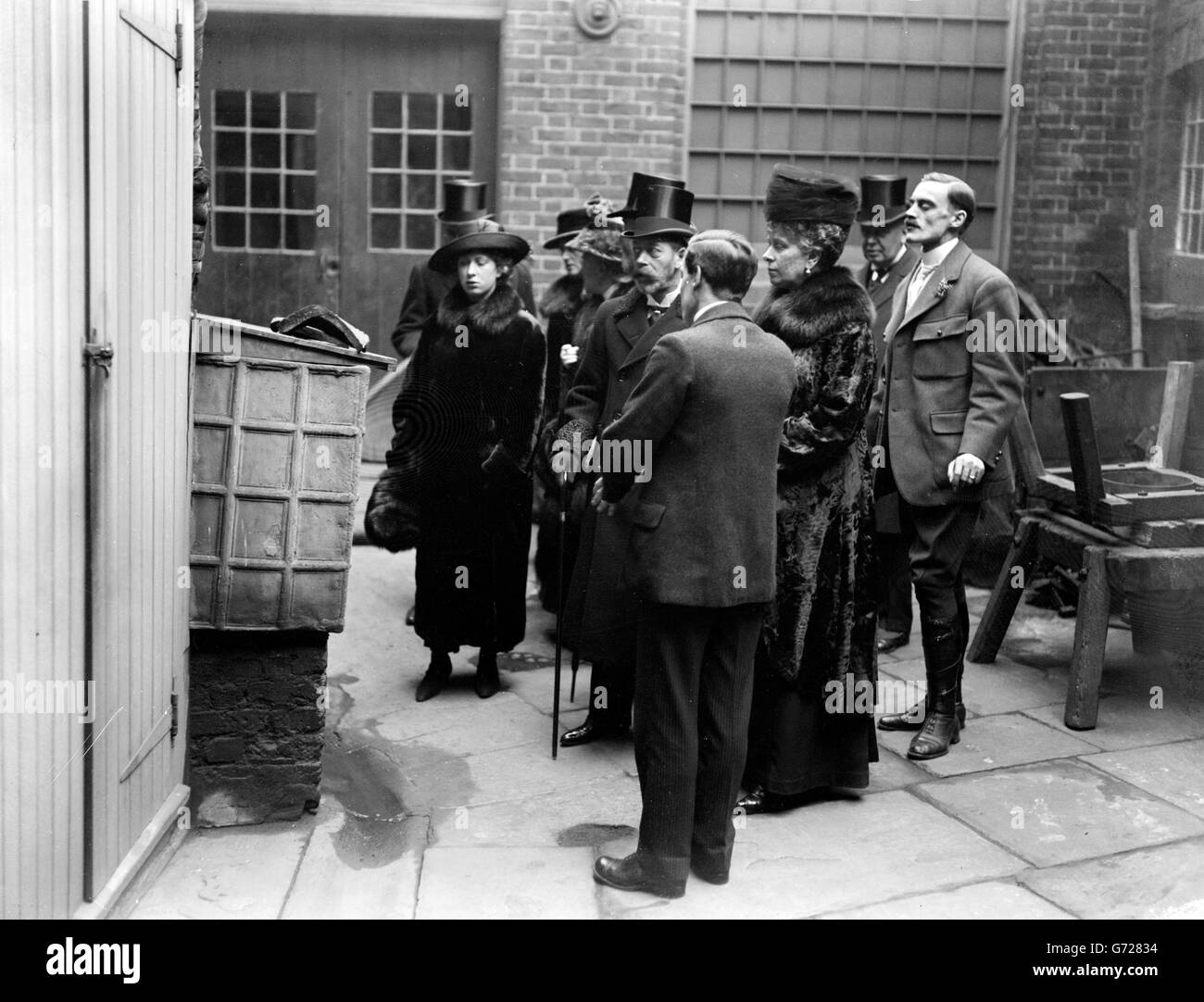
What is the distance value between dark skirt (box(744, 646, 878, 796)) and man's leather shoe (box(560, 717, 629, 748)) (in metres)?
0.76

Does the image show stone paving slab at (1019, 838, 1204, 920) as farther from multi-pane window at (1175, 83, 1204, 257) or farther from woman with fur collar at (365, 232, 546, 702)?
multi-pane window at (1175, 83, 1204, 257)

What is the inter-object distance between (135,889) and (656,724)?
1.51 meters

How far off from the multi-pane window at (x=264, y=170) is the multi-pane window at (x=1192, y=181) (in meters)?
6.02

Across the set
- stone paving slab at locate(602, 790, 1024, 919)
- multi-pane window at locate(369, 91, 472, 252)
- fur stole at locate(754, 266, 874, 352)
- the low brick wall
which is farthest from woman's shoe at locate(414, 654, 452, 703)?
multi-pane window at locate(369, 91, 472, 252)

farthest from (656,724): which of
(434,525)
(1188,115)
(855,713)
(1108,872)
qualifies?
(1188,115)

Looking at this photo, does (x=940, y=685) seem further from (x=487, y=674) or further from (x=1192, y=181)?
(x=1192, y=181)

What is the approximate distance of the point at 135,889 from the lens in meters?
3.79

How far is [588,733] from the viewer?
5.25 meters

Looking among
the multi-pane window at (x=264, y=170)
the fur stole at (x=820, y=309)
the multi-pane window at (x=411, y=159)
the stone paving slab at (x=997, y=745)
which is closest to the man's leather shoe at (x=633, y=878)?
the stone paving slab at (x=997, y=745)

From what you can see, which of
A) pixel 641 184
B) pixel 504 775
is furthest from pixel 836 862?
pixel 641 184

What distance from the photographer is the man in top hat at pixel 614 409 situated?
15.9ft

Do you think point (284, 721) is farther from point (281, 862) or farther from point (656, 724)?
point (656, 724)

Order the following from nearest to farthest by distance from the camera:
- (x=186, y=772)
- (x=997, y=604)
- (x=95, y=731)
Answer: (x=95, y=731), (x=186, y=772), (x=997, y=604)

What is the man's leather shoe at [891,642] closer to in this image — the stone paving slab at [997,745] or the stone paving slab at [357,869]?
the stone paving slab at [997,745]
